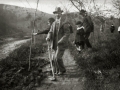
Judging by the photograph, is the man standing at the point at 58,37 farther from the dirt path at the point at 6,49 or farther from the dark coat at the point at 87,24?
the dirt path at the point at 6,49

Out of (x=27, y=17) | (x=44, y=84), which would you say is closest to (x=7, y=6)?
(x=27, y=17)

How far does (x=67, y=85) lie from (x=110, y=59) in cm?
185

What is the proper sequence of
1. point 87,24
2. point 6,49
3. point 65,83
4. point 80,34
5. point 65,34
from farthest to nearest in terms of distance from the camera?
point 6,49
point 87,24
point 80,34
point 65,34
point 65,83

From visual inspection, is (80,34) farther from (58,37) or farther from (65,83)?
(65,83)

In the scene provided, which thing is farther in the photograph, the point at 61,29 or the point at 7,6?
the point at 7,6

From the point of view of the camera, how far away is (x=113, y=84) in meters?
3.70

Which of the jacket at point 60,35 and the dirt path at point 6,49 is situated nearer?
the jacket at point 60,35

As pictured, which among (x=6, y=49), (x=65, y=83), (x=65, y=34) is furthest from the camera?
(x=6, y=49)

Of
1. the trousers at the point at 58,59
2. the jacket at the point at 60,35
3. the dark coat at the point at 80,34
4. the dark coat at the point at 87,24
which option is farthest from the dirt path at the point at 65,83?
the dark coat at the point at 87,24

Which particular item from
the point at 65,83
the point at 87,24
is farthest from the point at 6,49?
the point at 65,83

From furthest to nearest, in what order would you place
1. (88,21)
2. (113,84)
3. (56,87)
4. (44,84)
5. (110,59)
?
(88,21), (110,59), (44,84), (56,87), (113,84)

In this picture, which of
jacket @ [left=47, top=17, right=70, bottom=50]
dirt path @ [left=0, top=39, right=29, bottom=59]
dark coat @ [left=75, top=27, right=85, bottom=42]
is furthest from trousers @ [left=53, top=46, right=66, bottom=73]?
dirt path @ [left=0, top=39, right=29, bottom=59]

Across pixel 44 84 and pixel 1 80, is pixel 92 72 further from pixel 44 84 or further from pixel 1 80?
pixel 1 80

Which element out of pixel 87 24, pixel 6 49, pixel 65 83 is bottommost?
pixel 65 83
